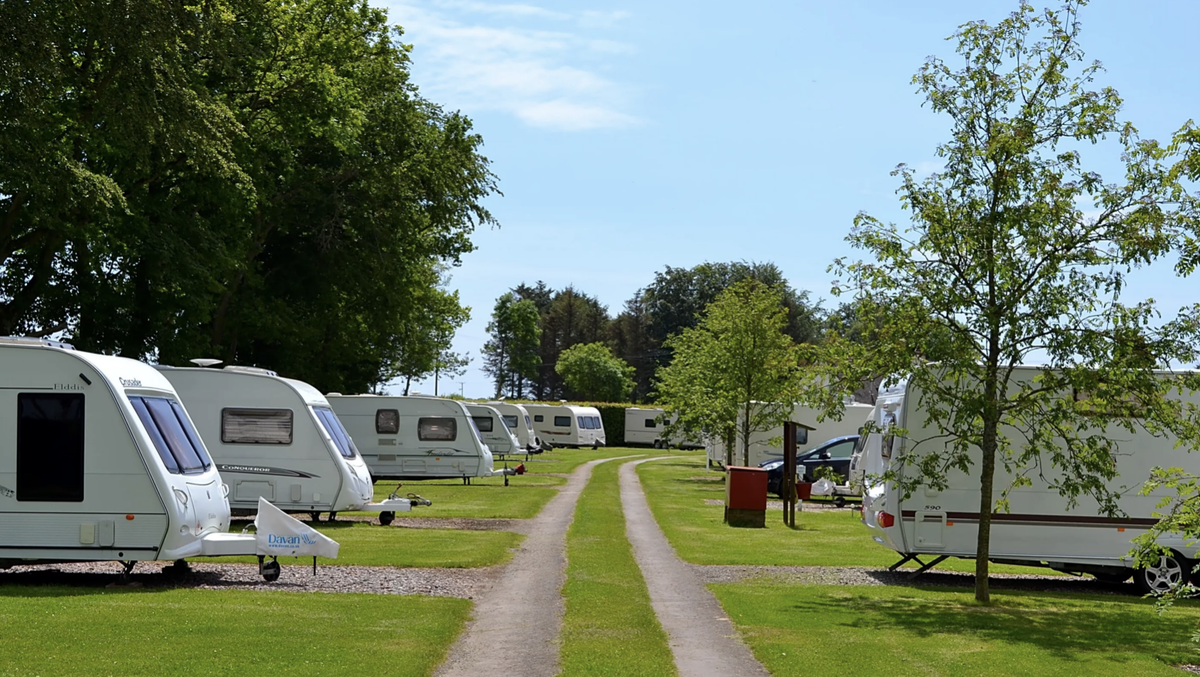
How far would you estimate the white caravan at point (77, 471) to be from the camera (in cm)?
1242

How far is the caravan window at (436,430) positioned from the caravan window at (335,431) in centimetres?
1182

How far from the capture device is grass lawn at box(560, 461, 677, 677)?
9.36 meters

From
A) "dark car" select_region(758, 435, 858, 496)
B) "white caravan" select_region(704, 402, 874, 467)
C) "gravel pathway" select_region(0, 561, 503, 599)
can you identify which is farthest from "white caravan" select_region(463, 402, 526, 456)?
"gravel pathway" select_region(0, 561, 503, 599)

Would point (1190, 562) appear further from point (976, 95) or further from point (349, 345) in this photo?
point (349, 345)

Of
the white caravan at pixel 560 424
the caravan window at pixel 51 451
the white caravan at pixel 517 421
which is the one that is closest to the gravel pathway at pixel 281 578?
the caravan window at pixel 51 451

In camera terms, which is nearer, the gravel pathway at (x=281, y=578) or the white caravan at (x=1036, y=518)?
the gravel pathway at (x=281, y=578)

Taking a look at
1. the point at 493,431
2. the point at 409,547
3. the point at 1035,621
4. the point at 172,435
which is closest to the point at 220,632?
the point at 172,435

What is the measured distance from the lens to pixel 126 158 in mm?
25031

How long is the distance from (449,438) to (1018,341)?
2246cm

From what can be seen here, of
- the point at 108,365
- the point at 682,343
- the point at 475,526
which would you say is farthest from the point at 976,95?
the point at 682,343

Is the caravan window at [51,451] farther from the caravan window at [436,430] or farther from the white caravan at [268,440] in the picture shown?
the caravan window at [436,430]

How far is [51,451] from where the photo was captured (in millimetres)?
12539

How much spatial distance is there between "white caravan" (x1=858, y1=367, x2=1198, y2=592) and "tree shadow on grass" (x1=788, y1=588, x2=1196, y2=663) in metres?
0.64

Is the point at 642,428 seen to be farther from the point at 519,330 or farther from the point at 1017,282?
the point at 1017,282
